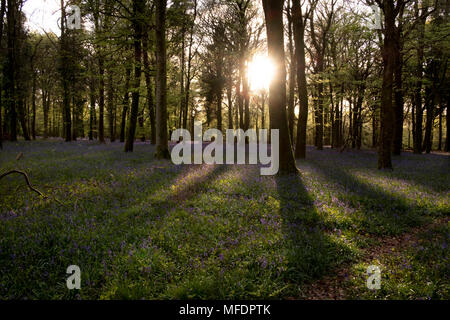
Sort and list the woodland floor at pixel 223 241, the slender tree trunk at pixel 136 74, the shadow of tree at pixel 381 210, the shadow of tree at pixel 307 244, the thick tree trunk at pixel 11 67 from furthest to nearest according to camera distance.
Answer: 1. the thick tree trunk at pixel 11 67
2. the slender tree trunk at pixel 136 74
3. the shadow of tree at pixel 381 210
4. the shadow of tree at pixel 307 244
5. the woodland floor at pixel 223 241

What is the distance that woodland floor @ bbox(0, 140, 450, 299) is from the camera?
3610mm

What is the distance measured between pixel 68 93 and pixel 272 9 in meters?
27.5

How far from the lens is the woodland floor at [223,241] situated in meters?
3.61

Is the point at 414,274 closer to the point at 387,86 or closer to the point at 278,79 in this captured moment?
the point at 278,79

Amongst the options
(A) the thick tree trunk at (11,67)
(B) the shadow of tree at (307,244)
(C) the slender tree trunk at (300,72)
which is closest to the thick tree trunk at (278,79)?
(B) the shadow of tree at (307,244)

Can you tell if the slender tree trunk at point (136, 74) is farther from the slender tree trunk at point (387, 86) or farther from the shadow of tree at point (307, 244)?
the slender tree trunk at point (387, 86)

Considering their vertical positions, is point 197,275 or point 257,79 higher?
point 257,79

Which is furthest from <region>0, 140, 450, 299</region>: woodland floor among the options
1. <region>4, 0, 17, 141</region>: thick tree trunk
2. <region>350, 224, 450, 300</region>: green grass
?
<region>4, 0, 17, 141</region>: thick tree trunk

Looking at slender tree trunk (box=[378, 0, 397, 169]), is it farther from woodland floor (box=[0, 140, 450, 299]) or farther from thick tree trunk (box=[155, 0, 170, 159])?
thick tree trunk (box=[155, 0, 170, 159])

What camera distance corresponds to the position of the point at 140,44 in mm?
19250

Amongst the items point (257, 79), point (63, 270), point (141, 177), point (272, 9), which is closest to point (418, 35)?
point (272, 9)

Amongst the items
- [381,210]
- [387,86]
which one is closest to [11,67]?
[387,86]

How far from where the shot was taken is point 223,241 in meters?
4.96

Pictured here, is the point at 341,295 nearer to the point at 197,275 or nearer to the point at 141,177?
the point at 197,275
